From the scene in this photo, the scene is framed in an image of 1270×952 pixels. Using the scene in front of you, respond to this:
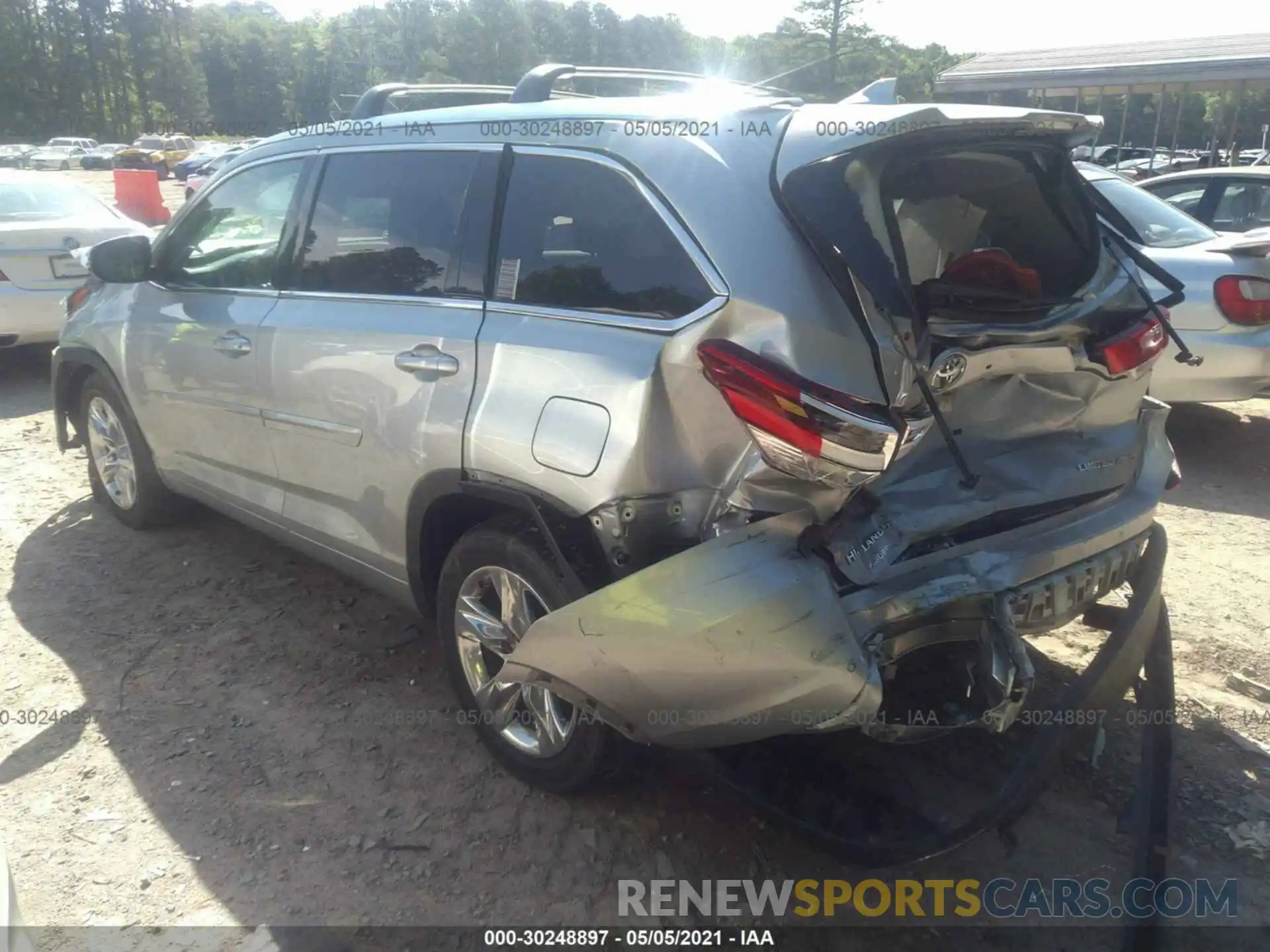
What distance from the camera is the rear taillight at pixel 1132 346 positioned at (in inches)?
102

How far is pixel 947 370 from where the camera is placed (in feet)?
7.38

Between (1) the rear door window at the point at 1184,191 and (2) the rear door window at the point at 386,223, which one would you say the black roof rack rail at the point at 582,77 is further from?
(1) the rear door window at the point at 1184,191

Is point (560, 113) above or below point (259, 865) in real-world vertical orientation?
above

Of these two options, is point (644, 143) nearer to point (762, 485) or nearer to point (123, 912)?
point (762, 485)

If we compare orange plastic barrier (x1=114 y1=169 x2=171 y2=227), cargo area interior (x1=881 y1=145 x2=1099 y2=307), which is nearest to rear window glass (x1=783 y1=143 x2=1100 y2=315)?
cargo area interior (x1=881 y1=145 x2=1099 y2=307)

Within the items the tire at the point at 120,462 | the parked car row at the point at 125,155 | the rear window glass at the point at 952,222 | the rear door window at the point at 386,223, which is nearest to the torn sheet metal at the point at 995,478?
the rear window glass at the point at 952,222

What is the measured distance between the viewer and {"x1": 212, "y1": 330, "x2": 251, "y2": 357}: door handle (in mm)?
3678

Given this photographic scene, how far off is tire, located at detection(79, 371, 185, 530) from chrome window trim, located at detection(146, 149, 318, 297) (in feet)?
2.39

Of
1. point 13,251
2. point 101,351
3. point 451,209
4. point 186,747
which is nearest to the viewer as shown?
point 451,209

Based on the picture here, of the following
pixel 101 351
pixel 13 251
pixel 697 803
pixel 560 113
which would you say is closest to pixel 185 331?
pixel 101 351

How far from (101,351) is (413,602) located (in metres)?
2.42

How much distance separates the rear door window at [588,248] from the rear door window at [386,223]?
268 millimetres

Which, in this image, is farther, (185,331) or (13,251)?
(13,251)

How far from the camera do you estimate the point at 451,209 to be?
3.04m
